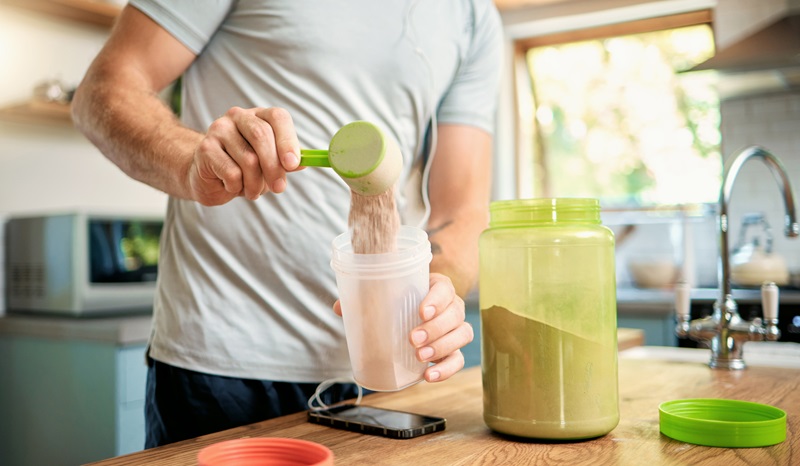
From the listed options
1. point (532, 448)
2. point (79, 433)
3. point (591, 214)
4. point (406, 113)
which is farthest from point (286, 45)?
point (79, 433)

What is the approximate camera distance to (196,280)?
115 centimetres

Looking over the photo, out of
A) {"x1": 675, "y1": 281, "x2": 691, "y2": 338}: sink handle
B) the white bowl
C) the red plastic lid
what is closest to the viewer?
the red plastic lid

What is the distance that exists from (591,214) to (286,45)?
0.55 metres

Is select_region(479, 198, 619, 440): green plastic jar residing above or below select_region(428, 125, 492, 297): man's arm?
below

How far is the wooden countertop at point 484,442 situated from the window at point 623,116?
278cm

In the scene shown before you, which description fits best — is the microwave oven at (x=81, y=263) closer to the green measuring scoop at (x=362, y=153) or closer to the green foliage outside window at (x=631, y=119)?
the green measuring scoop at (x=362, y=153)

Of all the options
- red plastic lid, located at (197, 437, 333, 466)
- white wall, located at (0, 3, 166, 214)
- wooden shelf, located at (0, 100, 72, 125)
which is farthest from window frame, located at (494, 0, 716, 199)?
red plastic lid, located at (197, 437, 333, 466)

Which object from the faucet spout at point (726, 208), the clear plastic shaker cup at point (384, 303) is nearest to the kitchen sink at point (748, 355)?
the faucet spout at point (726, 208)

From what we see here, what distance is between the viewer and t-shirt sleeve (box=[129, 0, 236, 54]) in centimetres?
106

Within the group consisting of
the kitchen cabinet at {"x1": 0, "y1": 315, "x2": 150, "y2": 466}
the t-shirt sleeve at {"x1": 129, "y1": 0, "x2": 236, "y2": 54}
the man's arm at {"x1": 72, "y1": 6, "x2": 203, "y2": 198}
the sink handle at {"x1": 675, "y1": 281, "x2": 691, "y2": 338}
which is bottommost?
the kitchen cabinet at {"x1": 0, "y1": 315, "x2": 150, "y2": 466}

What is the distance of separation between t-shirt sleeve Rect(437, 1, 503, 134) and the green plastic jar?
0.53m

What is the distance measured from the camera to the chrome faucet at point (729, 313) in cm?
144

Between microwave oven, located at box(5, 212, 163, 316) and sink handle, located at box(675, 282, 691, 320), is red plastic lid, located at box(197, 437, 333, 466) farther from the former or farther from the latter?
microwave oven, located at box(5, 212, 163, 316)

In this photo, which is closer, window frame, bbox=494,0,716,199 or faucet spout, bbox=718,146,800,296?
faucet spout, bbox=718,146,800,296
